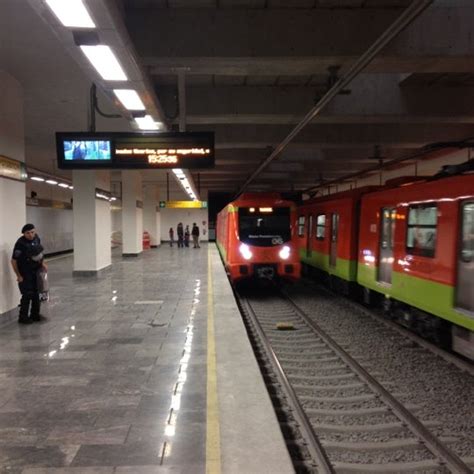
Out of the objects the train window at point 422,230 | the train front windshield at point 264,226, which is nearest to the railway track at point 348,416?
the train window at point 422,230

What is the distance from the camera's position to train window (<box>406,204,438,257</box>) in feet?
24.1

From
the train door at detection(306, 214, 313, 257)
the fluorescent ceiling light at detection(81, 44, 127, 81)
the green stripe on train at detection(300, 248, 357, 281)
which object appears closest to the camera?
the fluorescent ceiling light at detection(81, 44, 127, 81)

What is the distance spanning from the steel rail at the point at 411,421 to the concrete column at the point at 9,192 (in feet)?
18.2

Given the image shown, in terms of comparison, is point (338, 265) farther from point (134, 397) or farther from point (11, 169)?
point (134, 397)

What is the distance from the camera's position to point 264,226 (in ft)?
43.6

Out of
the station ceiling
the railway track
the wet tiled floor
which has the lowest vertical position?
the railway track

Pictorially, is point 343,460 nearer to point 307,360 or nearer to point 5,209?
point 307,360

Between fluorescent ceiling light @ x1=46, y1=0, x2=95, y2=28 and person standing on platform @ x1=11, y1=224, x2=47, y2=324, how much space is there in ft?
14.6

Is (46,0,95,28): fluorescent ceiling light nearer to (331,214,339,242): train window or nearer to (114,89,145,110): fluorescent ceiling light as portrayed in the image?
(114,89,145,110): fluorescent ceiling light

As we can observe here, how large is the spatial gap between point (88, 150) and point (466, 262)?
596 cm

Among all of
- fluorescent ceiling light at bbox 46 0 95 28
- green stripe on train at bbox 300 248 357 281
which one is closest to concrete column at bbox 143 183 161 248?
green stripe on train at bbox 300 248 357 281

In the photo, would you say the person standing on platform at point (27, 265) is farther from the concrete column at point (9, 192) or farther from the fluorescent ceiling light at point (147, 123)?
the fluorescent ceiling light at point (147, 123)

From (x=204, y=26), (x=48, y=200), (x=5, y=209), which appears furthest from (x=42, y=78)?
(x=48, y=200)

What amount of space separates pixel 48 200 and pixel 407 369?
20622mm
